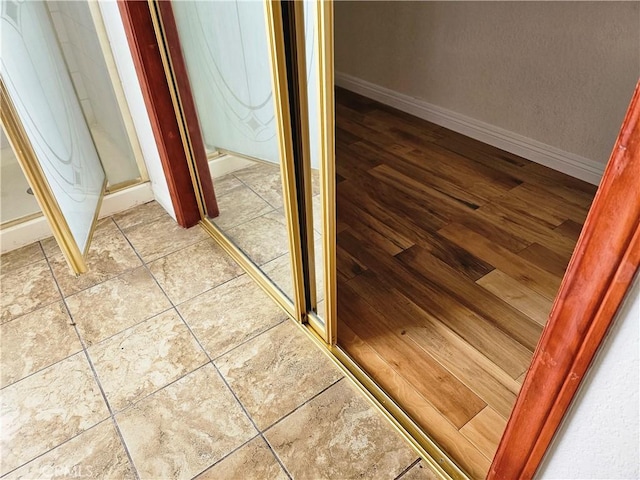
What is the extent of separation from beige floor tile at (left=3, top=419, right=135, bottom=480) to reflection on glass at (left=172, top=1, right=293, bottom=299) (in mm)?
686

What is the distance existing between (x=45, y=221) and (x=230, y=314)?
39.6 inches

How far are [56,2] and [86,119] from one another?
0.46 m

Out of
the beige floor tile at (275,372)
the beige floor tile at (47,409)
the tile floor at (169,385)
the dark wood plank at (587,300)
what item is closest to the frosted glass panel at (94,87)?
the tile floor at (169,385)

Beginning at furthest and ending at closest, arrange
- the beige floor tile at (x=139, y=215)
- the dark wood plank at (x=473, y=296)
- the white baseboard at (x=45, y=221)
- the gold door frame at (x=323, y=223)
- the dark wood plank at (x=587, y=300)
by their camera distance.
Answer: the beige floor tile at (x=139, y=215), the white baseboard at (x=45, y=221), the dark wood plank at (x=473, y=296), the gold door frame at (x=323, y=223), the dark wood plank at (x=587, y=300)

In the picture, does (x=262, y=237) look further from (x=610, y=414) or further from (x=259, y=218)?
(x=610, y=414)

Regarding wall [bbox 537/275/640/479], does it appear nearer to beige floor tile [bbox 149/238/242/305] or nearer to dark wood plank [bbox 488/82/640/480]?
dark wood plank [bbox 488/82/640/480]

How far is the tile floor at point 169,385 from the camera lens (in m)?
1.19

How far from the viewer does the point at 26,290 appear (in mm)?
1752

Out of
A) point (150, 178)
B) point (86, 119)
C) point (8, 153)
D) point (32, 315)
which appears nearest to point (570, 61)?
point (150, 178)

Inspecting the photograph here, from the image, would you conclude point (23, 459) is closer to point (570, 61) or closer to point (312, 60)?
point (312, 60)

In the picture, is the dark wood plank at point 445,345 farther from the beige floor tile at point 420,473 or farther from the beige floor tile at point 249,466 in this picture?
the beige floor tile at point 249,466

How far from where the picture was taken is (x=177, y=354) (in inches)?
57.9

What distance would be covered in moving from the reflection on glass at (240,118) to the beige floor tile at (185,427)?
1.43 feet

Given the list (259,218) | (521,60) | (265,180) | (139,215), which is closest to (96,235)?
(139,215)
